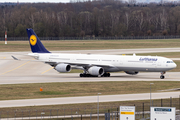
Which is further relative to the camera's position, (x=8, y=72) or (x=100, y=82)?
(x=8, y=72)

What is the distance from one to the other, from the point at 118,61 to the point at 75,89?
14.5 metres

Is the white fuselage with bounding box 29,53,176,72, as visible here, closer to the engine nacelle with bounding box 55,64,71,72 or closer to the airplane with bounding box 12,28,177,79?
the airplane with bounding box 12,28,177,79

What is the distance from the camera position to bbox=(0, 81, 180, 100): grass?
146ft

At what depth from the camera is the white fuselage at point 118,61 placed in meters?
57.8

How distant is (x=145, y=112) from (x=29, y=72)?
44099mm

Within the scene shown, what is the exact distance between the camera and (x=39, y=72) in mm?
72500

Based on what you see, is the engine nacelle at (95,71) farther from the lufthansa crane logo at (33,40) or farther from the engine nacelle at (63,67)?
the lufthansa crane logo at (33,40)

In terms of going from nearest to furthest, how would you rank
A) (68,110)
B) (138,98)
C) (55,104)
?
1. (68,110)
2. (55,104)
3. (138,98)

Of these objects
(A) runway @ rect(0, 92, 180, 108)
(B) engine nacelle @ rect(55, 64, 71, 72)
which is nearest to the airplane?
(B) engine nacelle @ rect(55, 64, 71, 72)

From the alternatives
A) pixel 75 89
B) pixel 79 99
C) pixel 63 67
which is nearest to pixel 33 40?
pixel 63 67

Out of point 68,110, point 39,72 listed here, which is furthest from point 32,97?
point 39,72

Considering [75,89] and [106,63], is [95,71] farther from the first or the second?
[75,89]

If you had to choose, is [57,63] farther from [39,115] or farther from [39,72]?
[39,115]

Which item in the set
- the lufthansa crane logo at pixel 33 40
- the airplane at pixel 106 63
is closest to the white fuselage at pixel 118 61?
the airplane at pixel 106 63
